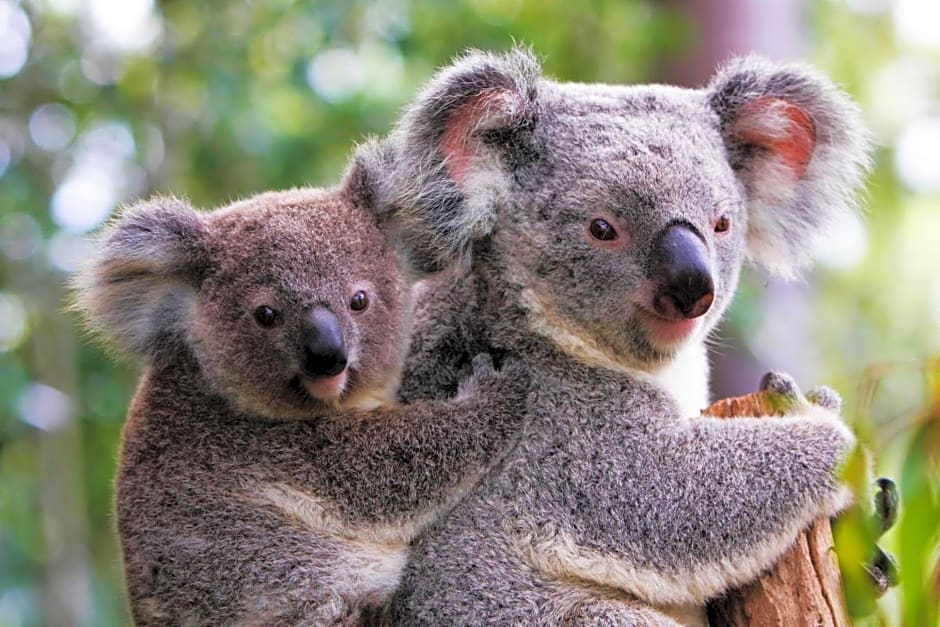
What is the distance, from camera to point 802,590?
277 centimetres

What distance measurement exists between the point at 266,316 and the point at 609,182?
101cm

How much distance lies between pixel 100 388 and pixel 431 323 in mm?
4846

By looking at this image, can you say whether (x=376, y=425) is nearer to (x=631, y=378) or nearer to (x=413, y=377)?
(x=413, y=377)

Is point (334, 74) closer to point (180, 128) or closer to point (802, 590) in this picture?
point (180, 128)

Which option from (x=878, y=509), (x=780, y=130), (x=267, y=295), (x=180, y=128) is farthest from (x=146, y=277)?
(x=180, y=128)

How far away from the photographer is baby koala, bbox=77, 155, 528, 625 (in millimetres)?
2852

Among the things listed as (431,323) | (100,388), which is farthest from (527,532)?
(100,388)

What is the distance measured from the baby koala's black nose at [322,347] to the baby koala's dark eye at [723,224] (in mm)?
1091

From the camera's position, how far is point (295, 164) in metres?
6.75

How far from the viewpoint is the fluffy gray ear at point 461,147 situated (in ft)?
10.0

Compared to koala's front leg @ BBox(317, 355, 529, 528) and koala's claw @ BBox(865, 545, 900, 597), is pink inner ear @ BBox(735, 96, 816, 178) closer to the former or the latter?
koala's front leg @ BBox(317, 355, 529, 528)

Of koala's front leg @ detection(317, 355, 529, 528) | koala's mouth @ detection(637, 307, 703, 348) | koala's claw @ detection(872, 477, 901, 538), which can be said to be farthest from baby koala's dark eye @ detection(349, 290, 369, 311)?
koala's claw @ detection(872, 477, 901, 538)

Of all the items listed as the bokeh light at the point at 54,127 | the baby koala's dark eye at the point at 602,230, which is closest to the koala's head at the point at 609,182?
the baby koala's dark eye at the point at 602,230

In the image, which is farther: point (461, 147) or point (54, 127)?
point (54, 127)
